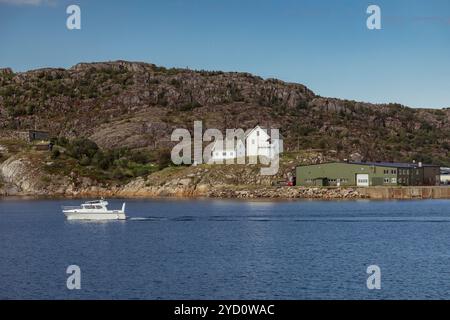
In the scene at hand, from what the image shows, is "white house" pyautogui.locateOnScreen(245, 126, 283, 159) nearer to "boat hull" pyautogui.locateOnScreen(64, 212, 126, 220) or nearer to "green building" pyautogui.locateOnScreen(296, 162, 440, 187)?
"green building" pyautogui.locateOnScreen(296, 162, 440, 187)

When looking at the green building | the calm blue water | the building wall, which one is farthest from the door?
the calm blue water

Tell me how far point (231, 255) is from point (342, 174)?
108 meters

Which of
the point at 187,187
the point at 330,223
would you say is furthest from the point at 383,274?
the point at 187,187

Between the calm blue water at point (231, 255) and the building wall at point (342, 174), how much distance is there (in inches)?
1856

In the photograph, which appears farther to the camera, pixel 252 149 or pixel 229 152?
pixel 229 152

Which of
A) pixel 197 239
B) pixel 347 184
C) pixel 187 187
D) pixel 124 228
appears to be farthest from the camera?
pixel 187 187

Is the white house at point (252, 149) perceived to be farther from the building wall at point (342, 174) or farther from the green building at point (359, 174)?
the green building at point (359, 174)

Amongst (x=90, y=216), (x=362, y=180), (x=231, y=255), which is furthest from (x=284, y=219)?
(x=362, y=180)

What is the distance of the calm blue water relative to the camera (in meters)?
52.8

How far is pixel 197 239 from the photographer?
285 ft

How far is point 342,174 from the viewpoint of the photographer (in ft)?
577

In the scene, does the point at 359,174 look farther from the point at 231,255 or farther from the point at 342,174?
the point at 231,255

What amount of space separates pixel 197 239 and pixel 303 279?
31.5m
